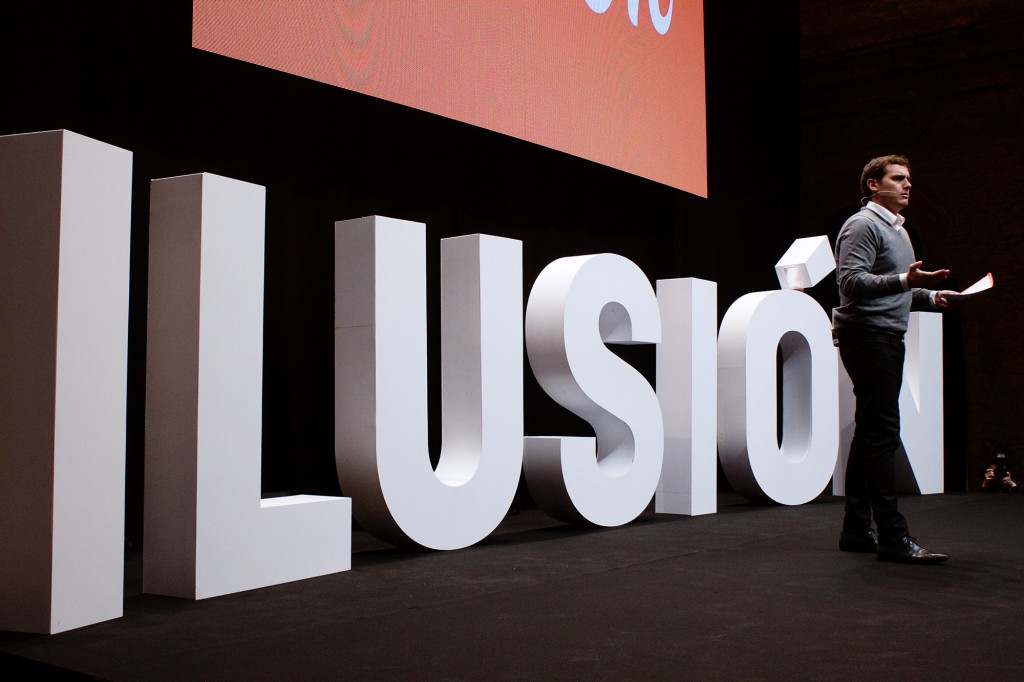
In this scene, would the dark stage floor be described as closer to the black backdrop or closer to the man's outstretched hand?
the man's outstretched hand

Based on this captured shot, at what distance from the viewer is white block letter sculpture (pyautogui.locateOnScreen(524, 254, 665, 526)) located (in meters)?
3.67

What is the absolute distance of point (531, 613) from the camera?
2260mm

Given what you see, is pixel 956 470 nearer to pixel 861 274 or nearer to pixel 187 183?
pixel 861 274

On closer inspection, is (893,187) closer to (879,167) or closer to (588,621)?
(879,167)

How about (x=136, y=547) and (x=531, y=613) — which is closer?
(x=531, y=613)

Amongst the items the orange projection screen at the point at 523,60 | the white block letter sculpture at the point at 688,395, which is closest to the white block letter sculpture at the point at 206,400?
the orange projection screen at the point at 523,60

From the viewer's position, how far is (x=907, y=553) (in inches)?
115

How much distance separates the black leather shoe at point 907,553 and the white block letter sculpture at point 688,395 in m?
1.37

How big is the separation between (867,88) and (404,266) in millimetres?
5165

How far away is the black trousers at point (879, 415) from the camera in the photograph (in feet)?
9.57

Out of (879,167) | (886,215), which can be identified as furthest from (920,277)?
(879,167)

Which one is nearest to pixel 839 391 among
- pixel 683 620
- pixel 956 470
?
pixel 956 470

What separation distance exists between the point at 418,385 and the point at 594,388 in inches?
32.5

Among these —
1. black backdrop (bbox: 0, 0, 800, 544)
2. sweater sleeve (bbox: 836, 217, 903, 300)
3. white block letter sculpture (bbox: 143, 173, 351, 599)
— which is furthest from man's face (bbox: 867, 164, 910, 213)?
black backdrop (bbox: 0, 0, 800, 544)
